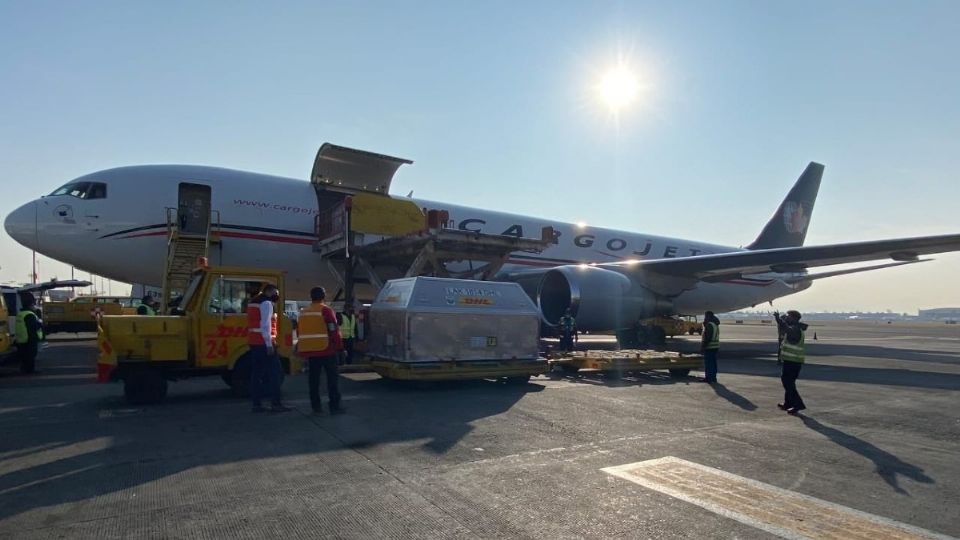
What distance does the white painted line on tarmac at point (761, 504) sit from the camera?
3.62m

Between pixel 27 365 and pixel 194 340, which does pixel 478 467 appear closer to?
pixel 194 340

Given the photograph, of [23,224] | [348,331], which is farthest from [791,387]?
[23,224]

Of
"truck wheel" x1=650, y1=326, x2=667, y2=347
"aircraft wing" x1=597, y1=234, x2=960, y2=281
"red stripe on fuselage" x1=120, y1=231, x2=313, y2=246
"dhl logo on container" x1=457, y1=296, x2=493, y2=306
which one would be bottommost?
"truck wheel" x1=650, y1=326, x2=667, y2=347

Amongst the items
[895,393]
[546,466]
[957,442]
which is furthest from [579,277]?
[546,466]

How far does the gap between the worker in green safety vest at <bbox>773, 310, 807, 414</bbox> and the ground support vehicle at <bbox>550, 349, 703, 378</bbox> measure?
3337mm

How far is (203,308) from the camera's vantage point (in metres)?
8.12

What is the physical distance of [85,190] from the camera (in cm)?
1387

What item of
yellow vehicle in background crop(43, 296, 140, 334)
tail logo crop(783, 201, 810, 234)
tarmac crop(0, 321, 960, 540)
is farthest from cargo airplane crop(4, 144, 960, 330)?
yellow vehicle in background crop(43, 296, 140, 334)

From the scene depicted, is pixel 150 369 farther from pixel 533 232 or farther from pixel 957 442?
pixel 533 232

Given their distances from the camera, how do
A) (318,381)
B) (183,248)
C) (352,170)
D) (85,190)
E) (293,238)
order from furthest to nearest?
(352,170), (293,238), (85,190), (183,248), (318,381)

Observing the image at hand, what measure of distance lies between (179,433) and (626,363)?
814 centimetres

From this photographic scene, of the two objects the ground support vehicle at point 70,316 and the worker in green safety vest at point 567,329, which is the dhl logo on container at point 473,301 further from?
the ground support vehicle at point 70,316

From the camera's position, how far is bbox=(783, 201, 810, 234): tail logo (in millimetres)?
27344

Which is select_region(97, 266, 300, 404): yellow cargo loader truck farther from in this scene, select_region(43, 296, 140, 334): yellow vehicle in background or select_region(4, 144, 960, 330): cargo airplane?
select_region(43, 296, 140, 334): yellow vehicle in background
